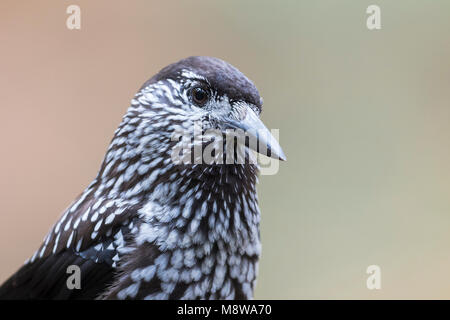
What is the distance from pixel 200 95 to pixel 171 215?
1.75 ft

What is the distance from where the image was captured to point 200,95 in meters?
2.48

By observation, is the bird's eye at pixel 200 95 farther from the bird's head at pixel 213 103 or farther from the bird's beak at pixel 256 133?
the bird's beak at pixel 256 133

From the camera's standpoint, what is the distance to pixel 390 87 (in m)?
4.65

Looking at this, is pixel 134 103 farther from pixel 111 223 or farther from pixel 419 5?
pixel 419 5

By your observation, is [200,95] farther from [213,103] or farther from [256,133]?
[256,133]

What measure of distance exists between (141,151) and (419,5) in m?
2.85

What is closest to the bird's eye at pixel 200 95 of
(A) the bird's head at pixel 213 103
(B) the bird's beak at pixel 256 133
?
(A) the bird's head at pixel 213 103

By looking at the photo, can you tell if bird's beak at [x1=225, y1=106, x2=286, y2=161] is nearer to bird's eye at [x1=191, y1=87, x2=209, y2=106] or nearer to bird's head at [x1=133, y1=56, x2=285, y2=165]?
bird's head at [x1=133, y1=56, x2=285, y2=165]

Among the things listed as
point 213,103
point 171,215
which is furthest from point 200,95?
point 171,215

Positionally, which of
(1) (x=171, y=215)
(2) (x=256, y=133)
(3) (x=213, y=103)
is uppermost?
(3) (x=213, y=103)

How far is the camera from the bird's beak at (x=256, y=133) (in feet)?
7.58

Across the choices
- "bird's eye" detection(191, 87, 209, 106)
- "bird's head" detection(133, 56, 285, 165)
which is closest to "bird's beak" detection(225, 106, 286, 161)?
"bird's head" detection(133, 56, 285, 165)

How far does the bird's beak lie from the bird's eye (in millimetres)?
138
